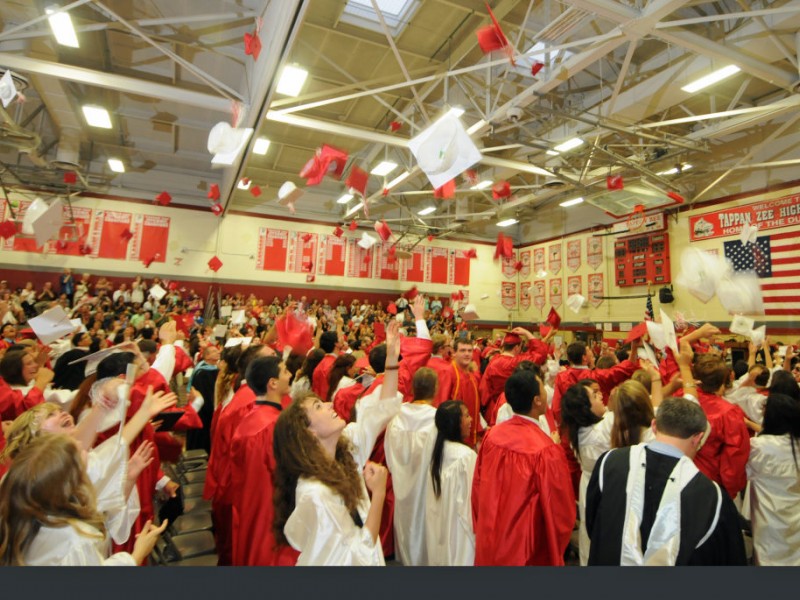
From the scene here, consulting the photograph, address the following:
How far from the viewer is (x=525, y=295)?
1822 cm

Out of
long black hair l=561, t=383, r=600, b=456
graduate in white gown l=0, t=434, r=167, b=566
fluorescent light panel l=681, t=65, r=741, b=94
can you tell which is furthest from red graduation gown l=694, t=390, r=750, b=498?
fluorescent light panel l=681, t=65, r=741, b=94

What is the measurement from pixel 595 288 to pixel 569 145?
6.88 metres

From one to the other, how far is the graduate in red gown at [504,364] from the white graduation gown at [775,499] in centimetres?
201

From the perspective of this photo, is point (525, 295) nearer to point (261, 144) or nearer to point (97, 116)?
point (261, 144)

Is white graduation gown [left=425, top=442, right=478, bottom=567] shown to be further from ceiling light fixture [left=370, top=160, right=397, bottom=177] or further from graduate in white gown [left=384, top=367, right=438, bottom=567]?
ceiling light fixture [left=370, top=160, right=397, bottom=177]

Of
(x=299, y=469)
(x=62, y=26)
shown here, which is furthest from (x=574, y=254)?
(x=299, y=469)

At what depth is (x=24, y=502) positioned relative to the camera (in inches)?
52.5

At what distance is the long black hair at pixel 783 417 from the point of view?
2812mm

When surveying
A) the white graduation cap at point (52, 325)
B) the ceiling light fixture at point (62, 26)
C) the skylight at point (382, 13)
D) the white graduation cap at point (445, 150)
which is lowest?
the white graduation cap at point (52, 325)

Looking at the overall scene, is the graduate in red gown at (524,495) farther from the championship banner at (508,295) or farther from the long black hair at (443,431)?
the championship banner at (508,295)

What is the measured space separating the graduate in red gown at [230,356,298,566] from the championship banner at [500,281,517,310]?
55.3 feet

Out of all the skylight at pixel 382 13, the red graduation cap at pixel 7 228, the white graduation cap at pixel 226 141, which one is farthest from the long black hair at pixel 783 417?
the red graduation cap at pixel 7 228

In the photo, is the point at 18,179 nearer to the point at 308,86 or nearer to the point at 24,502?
the point at 308,86

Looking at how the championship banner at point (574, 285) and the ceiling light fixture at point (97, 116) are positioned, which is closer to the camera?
the ceiling light fixture at point (97, 116)
